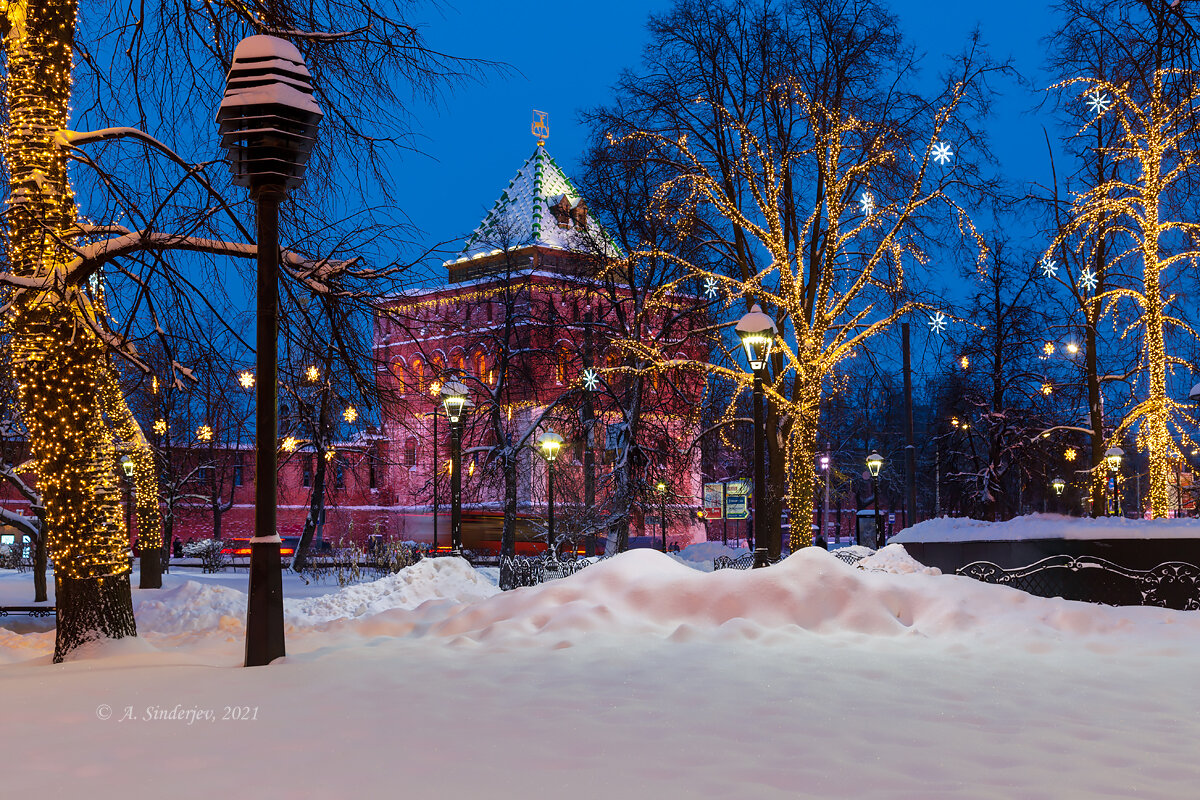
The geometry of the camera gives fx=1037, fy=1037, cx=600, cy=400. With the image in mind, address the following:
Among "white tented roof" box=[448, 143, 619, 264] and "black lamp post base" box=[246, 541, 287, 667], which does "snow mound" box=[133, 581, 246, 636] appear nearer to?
"black lamp post base" box=[246, 541, 287, 667]

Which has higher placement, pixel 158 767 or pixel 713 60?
pixel 713 60

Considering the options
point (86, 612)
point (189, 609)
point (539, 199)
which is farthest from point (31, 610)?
point (539, 199)

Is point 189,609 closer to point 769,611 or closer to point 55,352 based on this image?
point 55,352

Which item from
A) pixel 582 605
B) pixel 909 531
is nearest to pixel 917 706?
pixel 582 605

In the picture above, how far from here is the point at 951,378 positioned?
48.5 metres

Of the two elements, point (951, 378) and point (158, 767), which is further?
point (951, 378)

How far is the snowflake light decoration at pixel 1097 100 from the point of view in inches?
758

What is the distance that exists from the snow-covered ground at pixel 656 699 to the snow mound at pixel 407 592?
496 centimetres

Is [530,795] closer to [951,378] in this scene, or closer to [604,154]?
[604,154]

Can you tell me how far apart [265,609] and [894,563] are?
449 inches

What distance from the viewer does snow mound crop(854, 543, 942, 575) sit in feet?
54.2

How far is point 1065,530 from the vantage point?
46.9 feet

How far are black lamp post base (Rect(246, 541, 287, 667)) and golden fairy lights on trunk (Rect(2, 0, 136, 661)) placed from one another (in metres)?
2.40

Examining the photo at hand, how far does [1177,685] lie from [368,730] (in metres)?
5.83
